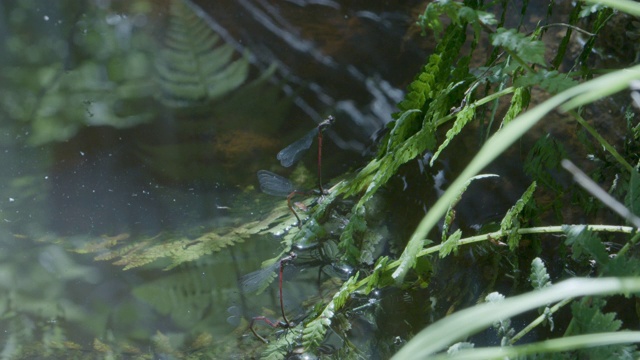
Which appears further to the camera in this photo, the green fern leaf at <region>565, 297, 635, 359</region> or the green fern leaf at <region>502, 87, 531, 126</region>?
the green fern leaf at <region>502, 87, 531, 126</region>

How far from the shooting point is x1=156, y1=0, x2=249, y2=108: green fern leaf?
2.10 m

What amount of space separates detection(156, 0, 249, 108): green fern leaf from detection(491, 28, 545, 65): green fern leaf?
1.41 metres

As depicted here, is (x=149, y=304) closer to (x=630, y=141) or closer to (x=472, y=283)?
(x=472, y=283)

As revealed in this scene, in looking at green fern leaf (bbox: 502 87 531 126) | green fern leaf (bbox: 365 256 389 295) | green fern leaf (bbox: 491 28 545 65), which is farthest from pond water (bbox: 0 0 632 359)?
green fern leaf (bbox: 491 28 545 65)

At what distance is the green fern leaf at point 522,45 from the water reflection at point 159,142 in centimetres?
72

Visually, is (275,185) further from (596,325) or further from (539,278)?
(596,325)

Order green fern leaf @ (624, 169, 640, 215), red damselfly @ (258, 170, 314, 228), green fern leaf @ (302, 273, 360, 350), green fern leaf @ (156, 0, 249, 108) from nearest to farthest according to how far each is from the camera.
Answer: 1. green fern leaf @ (624, 169, 640, 215)
2. green fern leaf @ (302, 273, 360, 350)
3. red damselfly @ (258, 170, 314, 228)
4. green fern leaf @ (156, 0, 249, 108)

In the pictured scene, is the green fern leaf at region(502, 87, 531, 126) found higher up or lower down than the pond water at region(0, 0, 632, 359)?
higher up

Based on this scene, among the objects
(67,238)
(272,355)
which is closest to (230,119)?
(67,238)

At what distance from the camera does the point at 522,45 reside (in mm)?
774

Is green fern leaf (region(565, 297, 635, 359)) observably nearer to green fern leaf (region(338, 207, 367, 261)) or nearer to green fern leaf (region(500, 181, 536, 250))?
green fern leaf (region(500, 181, 536, 250))

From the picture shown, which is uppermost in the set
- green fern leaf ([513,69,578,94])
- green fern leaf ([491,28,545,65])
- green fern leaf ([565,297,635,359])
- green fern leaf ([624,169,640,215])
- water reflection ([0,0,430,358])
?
green fern leaf ([491,28,545,65])

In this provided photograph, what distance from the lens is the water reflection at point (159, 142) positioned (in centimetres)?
147

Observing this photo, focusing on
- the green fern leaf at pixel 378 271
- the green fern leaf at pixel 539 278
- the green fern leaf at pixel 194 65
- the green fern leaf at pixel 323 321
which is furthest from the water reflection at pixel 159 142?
the green fern leaf at pixel 539 278
